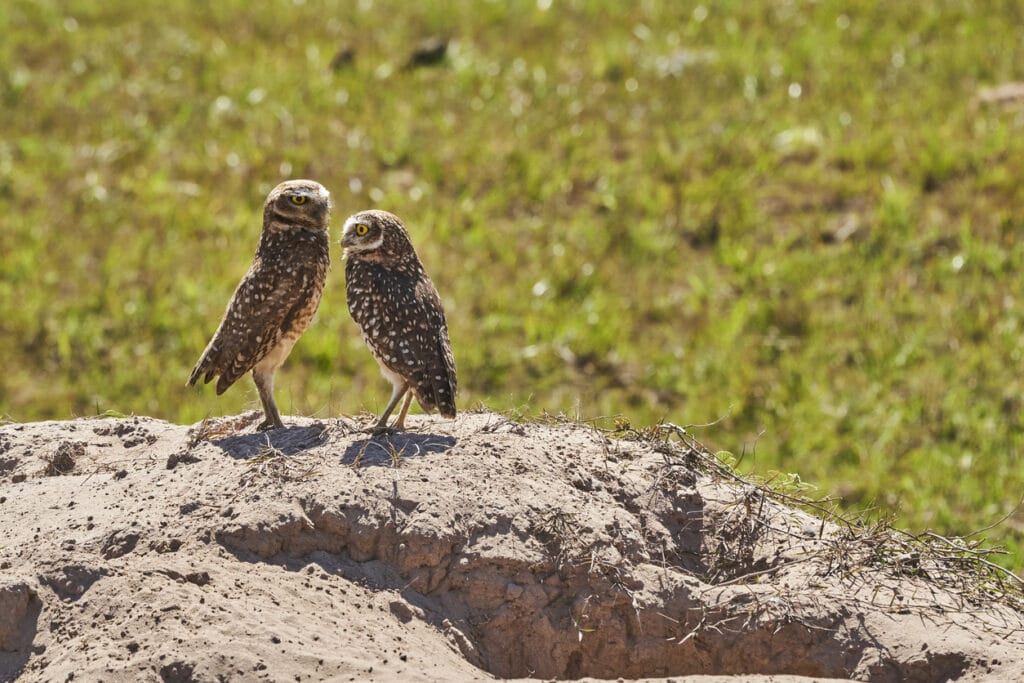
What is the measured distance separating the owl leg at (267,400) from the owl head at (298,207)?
81 cm

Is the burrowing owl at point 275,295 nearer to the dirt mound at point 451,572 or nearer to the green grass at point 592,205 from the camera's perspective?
the dirt mound at point 451,572

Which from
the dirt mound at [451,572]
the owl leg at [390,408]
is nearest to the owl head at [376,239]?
the owl leg at [390,408]

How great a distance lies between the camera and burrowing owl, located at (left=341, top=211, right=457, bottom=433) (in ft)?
23.8

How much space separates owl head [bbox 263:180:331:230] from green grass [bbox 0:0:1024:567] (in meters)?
4.68

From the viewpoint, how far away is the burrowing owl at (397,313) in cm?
725

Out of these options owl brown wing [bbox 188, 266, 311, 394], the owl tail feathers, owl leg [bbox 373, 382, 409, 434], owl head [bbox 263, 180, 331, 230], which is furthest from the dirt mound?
owl head [bbox 263, 180, 331, 230]

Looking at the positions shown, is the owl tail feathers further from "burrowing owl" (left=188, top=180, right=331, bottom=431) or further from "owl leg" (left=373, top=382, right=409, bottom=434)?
"owl leg" (left=373, top=382, right=409, bottom=434)

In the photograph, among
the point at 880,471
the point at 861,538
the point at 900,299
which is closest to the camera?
the point at 861,538

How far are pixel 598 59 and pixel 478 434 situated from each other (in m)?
12.9

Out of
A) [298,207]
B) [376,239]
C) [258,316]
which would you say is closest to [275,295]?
[258,316]

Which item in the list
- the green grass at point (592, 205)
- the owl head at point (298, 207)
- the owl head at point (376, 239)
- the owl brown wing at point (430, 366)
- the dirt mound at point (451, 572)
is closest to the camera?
the dirt mound at point (451, 572)

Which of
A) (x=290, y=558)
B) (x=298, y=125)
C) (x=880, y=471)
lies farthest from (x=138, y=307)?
(x=290, y=558)

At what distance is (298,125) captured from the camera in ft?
59.8

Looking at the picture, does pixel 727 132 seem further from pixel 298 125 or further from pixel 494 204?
pixel 298 125
